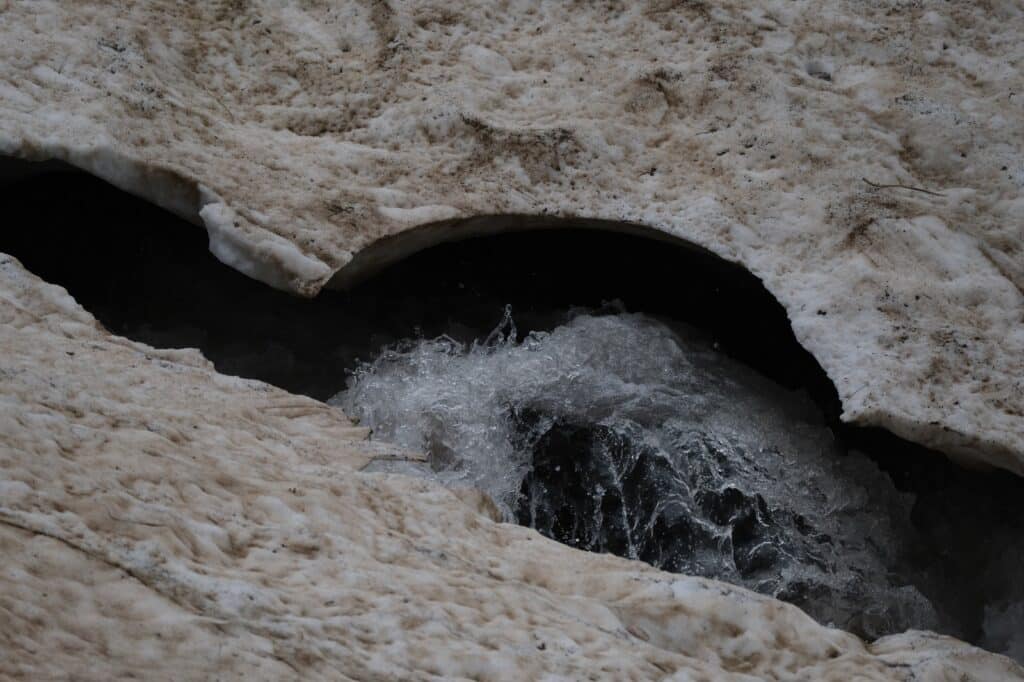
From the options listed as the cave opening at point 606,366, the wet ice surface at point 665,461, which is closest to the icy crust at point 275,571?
the wet ice surface at point 665,461

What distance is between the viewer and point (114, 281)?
530cm

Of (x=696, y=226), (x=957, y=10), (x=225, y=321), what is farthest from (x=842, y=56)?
(x=225, y=321)

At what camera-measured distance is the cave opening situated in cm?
445

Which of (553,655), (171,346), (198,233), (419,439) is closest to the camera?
(553,655)

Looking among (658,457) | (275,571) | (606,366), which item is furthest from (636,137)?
(275,571)

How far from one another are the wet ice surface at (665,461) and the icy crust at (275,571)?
26.6 inches

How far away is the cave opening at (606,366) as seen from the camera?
4.45 m

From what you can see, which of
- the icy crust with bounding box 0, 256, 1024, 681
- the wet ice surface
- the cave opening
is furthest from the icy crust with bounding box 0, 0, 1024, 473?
the icy crust with bounding box 0, 256, 1024, 681

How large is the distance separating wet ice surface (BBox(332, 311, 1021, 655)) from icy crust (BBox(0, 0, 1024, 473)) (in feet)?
1.79

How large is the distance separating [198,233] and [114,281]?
408 millimetres

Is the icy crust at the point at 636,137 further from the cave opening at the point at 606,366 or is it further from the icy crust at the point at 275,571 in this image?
the icy crust at the point at 275,571

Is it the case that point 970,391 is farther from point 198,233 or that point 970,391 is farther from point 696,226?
point 198,233

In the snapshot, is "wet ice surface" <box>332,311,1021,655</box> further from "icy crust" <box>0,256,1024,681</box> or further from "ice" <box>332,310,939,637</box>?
"icy crust" <box>0,256,1024,681</box>

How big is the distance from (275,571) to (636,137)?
107 inches
